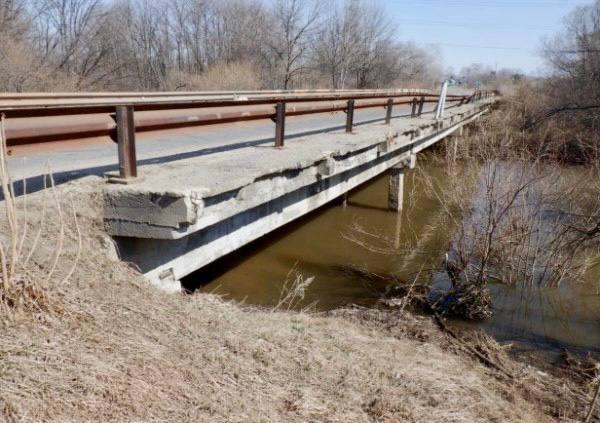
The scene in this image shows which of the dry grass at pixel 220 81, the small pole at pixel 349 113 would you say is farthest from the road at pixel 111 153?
the dry grass at pixel 220 81

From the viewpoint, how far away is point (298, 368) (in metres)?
3.34

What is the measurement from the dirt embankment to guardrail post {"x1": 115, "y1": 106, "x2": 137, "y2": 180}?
394 mm

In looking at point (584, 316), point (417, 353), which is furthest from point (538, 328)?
point (417, 353)

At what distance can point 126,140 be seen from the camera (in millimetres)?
3928

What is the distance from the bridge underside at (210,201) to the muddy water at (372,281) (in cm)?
160

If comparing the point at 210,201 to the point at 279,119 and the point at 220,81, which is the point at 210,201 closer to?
the point at 279,119

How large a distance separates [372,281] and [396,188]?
17.5 ft

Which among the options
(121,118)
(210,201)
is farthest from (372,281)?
(121,118)

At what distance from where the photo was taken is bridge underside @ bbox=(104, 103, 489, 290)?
3.79m

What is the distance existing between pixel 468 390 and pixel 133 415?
9.39 feet

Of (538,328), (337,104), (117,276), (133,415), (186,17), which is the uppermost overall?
(186,17)

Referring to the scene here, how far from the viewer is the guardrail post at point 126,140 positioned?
3852 millimetres

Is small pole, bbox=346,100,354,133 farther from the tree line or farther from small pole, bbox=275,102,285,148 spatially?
the tree line

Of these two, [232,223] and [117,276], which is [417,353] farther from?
[117,276]
